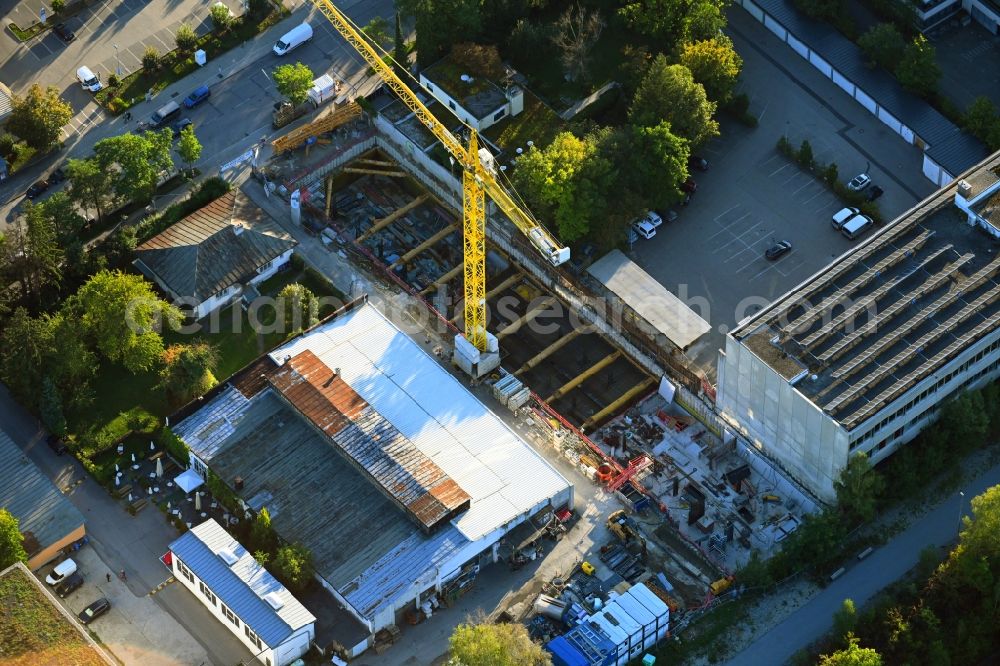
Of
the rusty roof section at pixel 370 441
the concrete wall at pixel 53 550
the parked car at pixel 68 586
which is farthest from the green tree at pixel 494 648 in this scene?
the concrete wall at pixel 53 550

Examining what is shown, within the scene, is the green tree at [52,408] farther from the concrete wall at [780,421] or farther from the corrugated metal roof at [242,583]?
the concrete wall at [780,421]

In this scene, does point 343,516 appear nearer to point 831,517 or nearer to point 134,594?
point 134,594

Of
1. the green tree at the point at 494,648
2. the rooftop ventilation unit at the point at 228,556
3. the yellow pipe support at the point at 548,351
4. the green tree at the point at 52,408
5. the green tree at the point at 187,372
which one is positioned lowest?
the green tree at the point at 494,648

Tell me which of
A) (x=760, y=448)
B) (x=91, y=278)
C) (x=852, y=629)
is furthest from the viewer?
(x=91, y=278)

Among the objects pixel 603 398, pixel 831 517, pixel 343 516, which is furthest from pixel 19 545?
pixel 831 517

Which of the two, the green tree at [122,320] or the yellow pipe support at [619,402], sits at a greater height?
the green tree at [122,320]

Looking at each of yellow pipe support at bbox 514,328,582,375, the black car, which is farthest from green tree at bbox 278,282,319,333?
the black car
